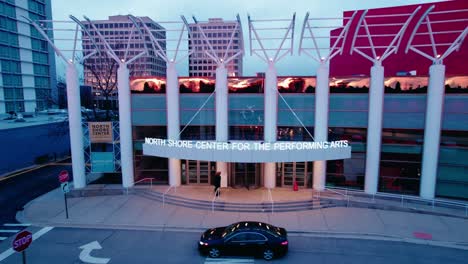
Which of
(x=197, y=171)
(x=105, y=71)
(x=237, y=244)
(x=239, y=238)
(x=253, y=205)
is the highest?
Result: (x=105, y=71)

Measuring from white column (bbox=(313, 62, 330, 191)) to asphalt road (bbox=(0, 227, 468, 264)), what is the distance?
23.2 ft

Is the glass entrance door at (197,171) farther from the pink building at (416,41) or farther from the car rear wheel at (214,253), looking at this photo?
the pink building at (416,41)

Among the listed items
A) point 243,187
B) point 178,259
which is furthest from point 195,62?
point 178,259

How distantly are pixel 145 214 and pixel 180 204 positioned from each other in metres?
2.43

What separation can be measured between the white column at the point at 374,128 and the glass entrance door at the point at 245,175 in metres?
7.61

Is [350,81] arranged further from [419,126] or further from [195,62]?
[195,62]

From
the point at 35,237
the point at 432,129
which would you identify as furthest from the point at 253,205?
the point at 432,129

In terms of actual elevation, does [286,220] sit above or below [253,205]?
below

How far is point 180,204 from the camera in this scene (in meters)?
19.3

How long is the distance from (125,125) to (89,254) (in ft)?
33.7

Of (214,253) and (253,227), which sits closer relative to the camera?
(214,253)

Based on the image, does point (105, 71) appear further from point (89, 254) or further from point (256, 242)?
point (256, 242)

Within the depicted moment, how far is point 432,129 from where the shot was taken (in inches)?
735

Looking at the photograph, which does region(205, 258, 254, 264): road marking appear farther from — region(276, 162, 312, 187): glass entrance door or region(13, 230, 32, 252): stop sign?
region(276, 162, 312, 187): glass entrance door
